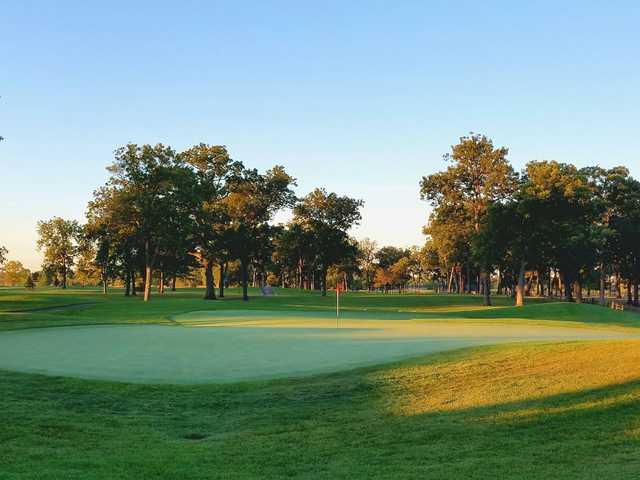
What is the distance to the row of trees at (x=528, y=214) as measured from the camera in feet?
210

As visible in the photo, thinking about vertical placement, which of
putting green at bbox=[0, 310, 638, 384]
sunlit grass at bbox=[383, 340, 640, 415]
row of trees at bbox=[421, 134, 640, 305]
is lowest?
putting green at bbox=[0, 310, 638, 384]

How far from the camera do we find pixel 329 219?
10406 centimetres

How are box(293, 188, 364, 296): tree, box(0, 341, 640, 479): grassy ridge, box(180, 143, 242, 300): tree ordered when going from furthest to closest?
box(293, 188, 364, 296): tree
box(180, 143, 242, 300): tree
box(0, 341, 640, 479): grassy ridge

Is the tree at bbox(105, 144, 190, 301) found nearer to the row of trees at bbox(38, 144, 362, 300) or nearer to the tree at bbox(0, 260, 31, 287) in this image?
the row of trees at bbox(38, 144, 362, 300)

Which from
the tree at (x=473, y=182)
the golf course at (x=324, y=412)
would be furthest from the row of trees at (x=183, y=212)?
the golf course at (x=324, y=412)

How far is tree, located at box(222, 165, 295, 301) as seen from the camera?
75688 mm

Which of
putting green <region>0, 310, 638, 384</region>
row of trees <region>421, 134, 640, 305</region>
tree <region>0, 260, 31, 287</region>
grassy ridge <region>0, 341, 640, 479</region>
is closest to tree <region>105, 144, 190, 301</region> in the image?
row of trees <region>421, 134, 640, 305</region>

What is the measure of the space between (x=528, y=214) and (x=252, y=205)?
1335 inches

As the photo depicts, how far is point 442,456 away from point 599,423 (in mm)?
2714

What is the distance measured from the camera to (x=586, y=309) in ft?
172

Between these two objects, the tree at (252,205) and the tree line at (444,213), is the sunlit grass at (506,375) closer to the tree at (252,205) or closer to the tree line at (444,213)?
the tree line at (444,213)

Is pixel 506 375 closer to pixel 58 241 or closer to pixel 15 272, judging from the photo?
pixel 58 241

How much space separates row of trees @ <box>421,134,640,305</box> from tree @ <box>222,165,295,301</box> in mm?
19013

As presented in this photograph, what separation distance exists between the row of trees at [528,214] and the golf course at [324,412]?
49022 mm
